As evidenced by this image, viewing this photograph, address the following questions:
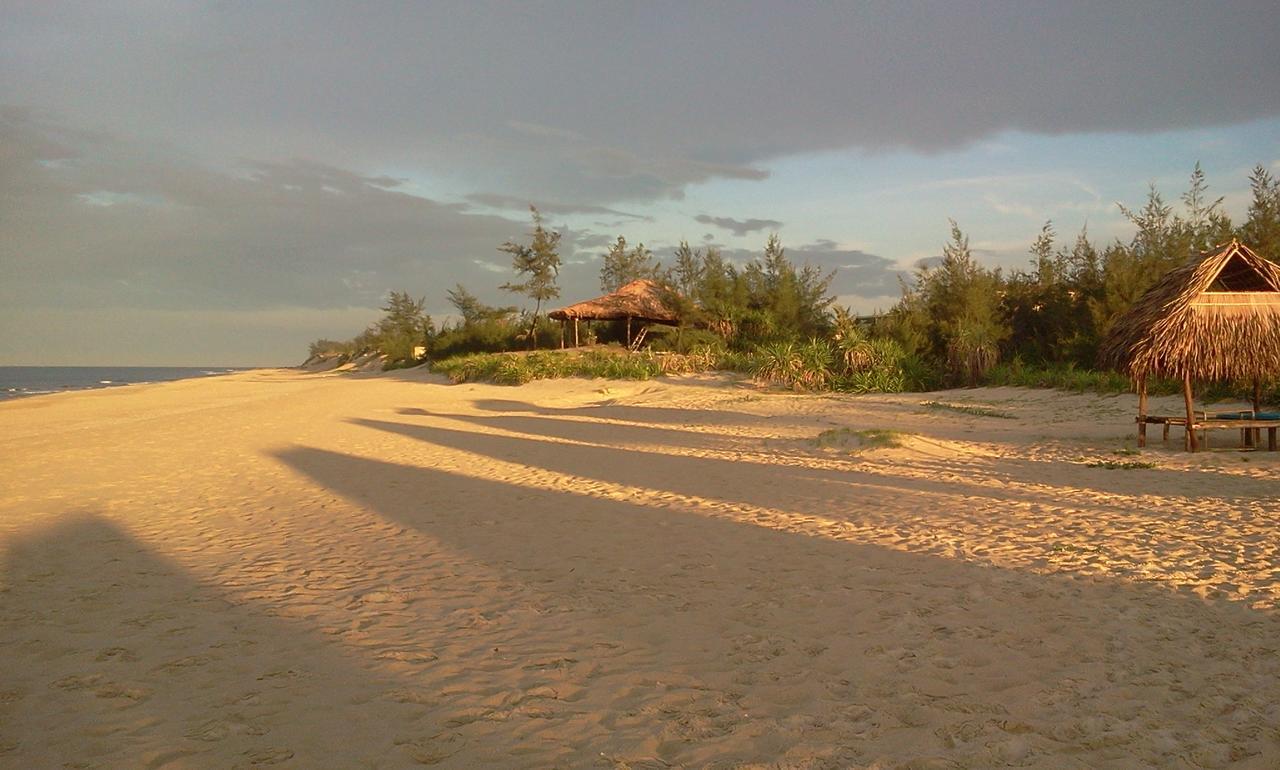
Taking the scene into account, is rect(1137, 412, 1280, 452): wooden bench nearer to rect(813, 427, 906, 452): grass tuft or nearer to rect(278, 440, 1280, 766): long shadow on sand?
rect(813, 427, 906, 452): grass tuft

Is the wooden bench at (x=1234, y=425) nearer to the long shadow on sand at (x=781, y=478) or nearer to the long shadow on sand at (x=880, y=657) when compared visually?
the long shadow on sand at (x=781, y=478)

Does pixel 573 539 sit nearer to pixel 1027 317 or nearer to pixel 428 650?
pixel 428 650

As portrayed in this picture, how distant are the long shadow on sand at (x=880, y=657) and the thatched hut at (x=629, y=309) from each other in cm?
2661

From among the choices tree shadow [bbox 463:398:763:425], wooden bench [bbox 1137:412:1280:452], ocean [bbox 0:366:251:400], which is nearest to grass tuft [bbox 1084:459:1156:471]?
wooden bench [bbox 1137:412:1280:452]

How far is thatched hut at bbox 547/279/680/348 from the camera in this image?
33.1 metres

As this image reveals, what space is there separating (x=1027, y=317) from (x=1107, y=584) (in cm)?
2097

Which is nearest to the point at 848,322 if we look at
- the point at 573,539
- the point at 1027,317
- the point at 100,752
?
the point at 1027,317

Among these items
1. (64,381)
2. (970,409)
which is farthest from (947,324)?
(64,381)

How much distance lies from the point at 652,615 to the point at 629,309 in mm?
28483

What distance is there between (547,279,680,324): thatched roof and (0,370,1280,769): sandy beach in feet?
72.7

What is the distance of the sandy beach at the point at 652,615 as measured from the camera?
3.29 metres

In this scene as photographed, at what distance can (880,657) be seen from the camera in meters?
4.11

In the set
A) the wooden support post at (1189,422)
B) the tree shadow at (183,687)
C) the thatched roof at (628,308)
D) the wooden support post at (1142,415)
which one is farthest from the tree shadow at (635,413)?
the tree shadow at (183,687)

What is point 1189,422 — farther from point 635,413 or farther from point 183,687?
point 183,687
